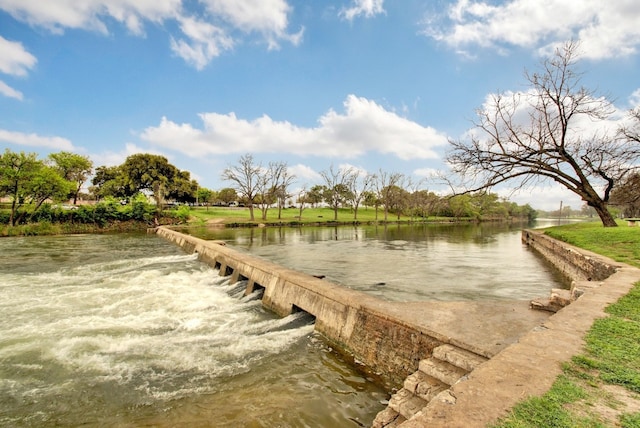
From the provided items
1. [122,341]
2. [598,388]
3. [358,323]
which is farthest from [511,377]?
[122,341]

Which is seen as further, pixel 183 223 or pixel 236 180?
pixel 236 180

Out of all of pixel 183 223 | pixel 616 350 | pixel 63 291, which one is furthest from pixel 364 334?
pixel 183 223

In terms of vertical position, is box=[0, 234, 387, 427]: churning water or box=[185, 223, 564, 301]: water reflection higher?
box=[185, 223, 564, 301]: water reflection

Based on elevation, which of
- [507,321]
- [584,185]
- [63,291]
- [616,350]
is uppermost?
[584,185]

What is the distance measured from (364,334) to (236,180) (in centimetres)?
5206

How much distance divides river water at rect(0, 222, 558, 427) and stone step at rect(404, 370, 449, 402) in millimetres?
559

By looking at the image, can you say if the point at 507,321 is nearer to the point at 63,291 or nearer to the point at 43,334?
the point at 43,334

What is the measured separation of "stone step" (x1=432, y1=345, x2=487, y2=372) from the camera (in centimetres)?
369

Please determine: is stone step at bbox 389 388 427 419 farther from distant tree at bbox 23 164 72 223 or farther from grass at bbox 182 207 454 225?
grass at bbox 182 207 454 225

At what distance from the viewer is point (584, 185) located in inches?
725

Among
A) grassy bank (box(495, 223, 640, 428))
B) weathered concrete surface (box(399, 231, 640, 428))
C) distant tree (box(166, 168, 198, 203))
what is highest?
distant tree (box(166, 168, 198, 203))

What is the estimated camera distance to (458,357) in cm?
383

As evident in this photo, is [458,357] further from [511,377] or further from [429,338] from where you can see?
[511,377]

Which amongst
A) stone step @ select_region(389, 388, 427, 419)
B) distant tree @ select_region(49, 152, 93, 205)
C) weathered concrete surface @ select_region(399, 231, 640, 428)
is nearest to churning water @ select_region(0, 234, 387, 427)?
stone step @ select_region(389, 388, 427, 419)
